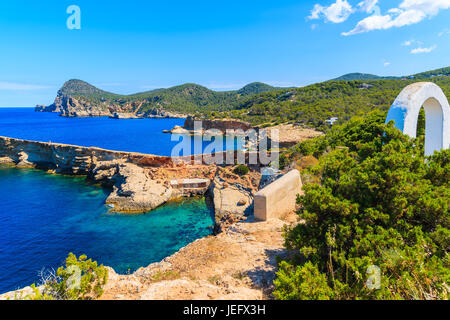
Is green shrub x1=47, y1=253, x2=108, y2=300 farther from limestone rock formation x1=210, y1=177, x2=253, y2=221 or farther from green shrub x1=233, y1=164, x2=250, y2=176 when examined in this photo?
green shrub x1=233, y1=164, x2=250, y2=176

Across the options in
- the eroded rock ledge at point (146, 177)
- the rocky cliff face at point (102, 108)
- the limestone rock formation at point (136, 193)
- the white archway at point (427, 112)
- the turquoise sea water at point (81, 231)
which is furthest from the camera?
the rocky cliff face at point (102, 108)

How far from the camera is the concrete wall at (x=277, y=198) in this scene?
9305mm

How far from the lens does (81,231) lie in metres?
17.2

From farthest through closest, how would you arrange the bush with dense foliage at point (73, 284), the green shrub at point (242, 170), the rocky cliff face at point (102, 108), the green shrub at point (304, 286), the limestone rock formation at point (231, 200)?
the rocky cliff face at point (102, 108) < the green shrub at point (242, 170) < the limestone rock formation at point (231, 200) < the bush with dense foliage at point (73, 284) < the green shrub at point (304, 286)

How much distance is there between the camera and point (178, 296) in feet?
15.9

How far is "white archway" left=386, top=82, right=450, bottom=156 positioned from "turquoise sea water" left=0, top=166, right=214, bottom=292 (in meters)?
13.2

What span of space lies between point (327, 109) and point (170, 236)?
41474 mm

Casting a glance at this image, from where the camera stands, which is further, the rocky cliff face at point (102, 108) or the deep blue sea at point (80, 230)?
the rocky cliff face at point (102, 108)

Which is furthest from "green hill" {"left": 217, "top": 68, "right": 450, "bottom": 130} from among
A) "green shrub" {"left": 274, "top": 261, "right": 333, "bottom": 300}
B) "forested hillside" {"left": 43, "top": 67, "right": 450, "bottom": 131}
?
"green shrub" {"left": 274, "top": 261, "right": 333, "bottom": 300}

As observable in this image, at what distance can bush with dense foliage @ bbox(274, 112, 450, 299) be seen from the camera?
3.96 meters

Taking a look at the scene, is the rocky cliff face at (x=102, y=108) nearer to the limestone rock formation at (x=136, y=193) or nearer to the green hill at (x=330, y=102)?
the green hill at (x=330, y=102)

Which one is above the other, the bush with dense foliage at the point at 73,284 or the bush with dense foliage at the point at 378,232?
the bush with dense foliage at the point at 378,232

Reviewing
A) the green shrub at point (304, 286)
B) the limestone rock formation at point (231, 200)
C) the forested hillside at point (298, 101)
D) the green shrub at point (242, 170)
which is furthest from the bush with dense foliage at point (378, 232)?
the forested hillside at point (298, 101)

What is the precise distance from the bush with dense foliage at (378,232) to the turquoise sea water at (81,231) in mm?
10780
